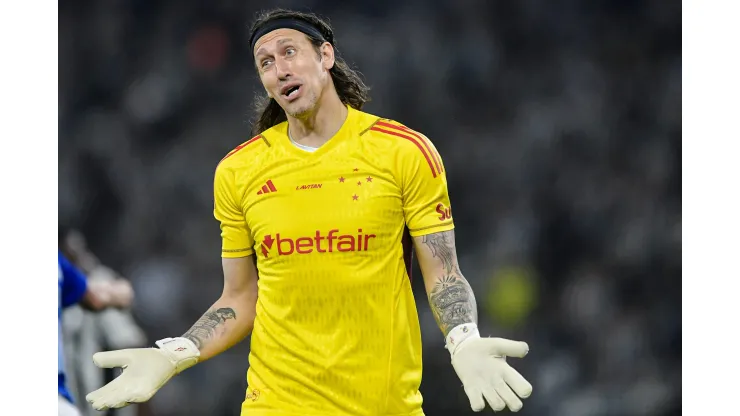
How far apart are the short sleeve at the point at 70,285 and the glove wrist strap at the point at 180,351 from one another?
55.6 inches

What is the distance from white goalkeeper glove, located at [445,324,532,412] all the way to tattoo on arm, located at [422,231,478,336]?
13 centimetres

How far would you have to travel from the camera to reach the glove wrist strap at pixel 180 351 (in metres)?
2.94

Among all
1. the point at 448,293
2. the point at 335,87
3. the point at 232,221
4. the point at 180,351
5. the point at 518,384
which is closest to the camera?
the point at 518,384

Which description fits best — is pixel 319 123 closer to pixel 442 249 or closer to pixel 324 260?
pixel 324 260

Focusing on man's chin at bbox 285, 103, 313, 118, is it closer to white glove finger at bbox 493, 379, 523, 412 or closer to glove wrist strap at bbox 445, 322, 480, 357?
glove wrist strap at bbox 445, 322, 480, 357

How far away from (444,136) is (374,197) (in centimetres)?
282

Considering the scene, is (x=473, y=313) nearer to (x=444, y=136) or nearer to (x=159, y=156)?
(x=444, y=136)

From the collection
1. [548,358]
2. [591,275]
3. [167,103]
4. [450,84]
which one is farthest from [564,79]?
[167,103]

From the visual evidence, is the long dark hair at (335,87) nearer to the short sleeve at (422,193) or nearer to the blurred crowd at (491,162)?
the short sleeve at (422,193)

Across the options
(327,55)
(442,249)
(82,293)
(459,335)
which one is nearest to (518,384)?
(459,335)

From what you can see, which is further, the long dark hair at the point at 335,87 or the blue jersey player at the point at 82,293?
the blue jersey player at the point at 82,293

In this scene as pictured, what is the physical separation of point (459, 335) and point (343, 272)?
0.43 metres

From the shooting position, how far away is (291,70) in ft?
9.75

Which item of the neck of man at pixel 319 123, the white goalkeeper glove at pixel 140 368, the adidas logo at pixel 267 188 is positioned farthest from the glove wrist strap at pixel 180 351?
the neck of man at pixel 319 123
